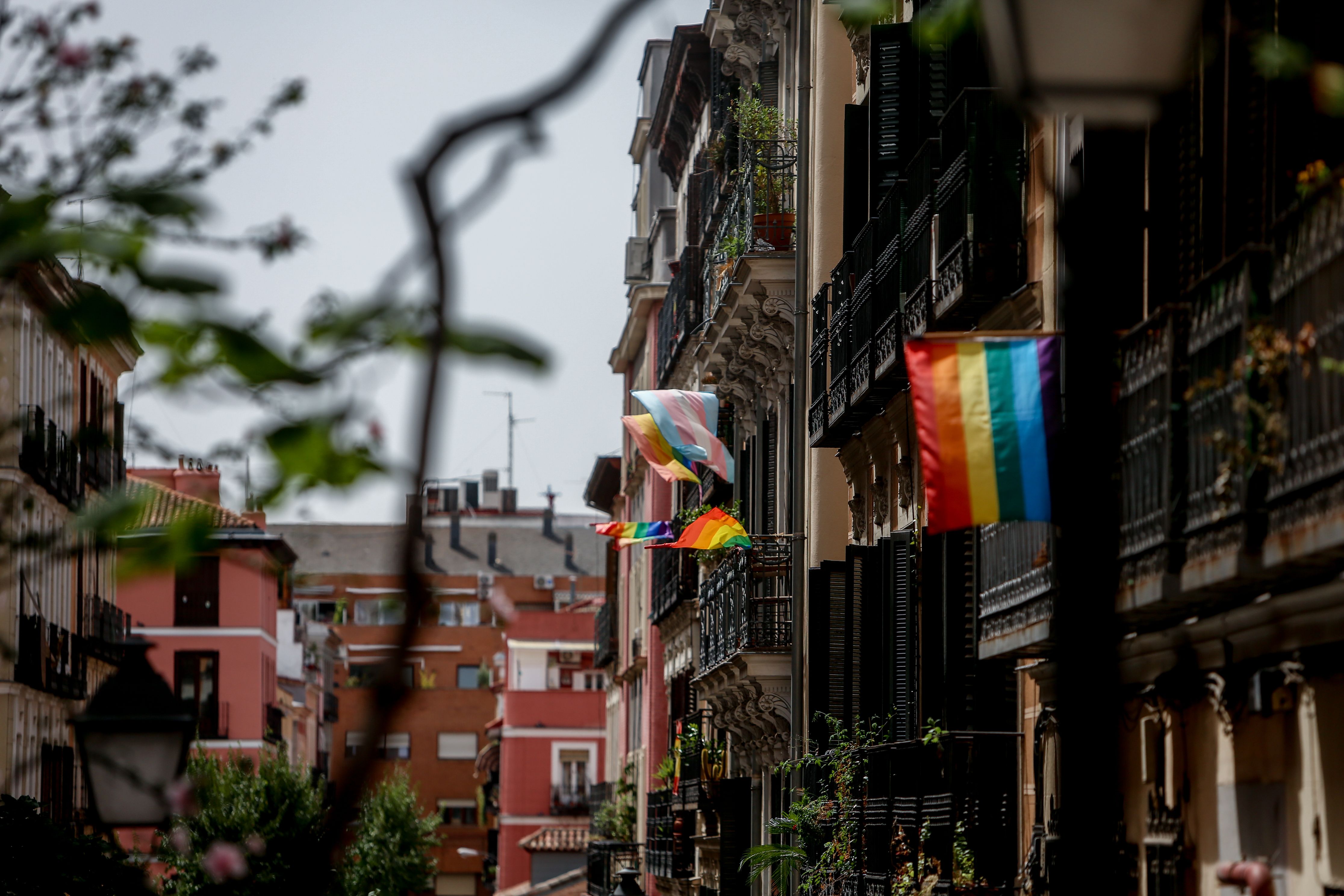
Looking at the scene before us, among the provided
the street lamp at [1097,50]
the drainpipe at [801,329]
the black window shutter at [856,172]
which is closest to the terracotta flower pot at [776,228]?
the drainpipe at [801,329]

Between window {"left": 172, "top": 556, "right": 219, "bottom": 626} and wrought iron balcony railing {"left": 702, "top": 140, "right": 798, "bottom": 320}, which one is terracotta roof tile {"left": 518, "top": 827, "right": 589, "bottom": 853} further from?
wrought iron balcony railing {"left": 702, "top": 140, "right": 798, "bottom": 320}

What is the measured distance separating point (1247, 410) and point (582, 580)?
3619 inches

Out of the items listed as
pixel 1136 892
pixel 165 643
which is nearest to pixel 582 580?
pixel 165 643

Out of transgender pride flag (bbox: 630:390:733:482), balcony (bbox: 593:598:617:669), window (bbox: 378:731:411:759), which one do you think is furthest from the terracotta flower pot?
window (bbox: 378:731:411:759)

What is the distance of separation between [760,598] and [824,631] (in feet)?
9.50

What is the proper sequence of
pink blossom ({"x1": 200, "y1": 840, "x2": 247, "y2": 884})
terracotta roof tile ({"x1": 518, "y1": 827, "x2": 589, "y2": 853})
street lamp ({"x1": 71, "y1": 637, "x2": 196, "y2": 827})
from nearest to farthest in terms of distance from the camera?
pink blossom ({"x1": 200, "y1": 840, "x2": 247, "y2": 884}), street lamp ({"x1": 71, "y1": 637, "x2": 196, "y2": 827}), terracotta roof tile ({"x1": 518, "y1": 827, "x2": 589, "y2": 853})

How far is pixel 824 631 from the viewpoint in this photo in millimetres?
18547

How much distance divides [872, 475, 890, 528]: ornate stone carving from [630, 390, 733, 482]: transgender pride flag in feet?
18.5

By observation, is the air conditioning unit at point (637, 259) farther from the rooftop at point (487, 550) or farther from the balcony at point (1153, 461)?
the rooftop at point (487, 550)

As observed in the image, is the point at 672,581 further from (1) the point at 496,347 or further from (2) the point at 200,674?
(1) the point at 496,347

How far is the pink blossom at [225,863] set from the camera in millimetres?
6156

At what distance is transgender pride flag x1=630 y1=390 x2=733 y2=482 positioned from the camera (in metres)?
22.4

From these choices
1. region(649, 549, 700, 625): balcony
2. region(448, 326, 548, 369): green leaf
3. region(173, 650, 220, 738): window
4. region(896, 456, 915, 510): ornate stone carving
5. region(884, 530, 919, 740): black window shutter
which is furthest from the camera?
region(173, 650, 220, 738): window

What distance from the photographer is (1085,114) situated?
4.32 metres
